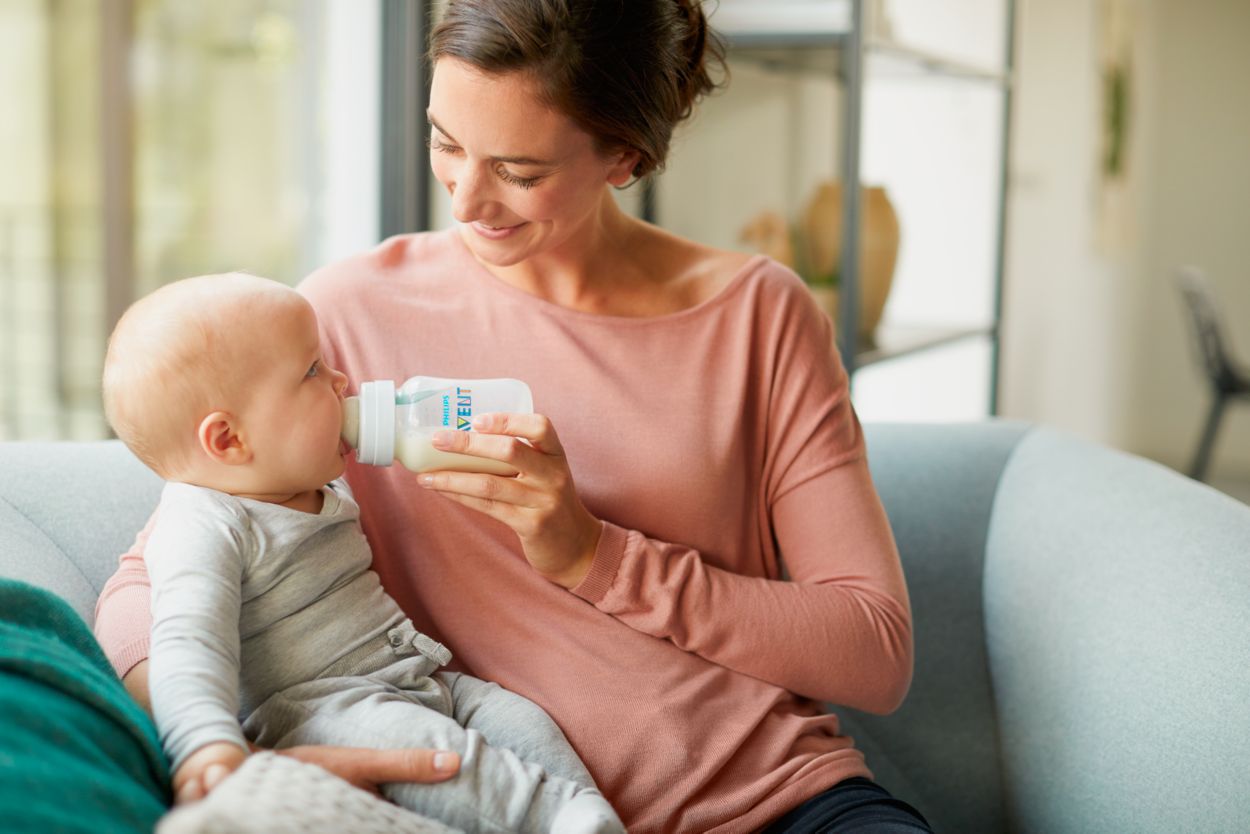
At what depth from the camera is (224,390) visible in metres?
1.03

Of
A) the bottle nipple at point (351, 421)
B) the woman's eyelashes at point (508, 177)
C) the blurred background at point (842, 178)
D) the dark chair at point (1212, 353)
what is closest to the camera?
the bottle nipple at point (351, 421)

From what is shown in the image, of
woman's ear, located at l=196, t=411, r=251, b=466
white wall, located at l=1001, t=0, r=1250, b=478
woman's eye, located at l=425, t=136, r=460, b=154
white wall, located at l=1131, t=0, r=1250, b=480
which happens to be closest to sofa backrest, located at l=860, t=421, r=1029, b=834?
woman's eye, located at l=425, t=136, r=460, b=154

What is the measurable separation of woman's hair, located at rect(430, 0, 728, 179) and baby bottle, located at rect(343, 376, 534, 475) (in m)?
0.30

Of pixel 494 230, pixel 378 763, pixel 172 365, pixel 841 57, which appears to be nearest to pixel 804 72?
pixel 841 57

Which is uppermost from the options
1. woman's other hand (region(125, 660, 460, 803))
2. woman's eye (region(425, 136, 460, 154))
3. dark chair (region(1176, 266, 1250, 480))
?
woman's eye (region(425, 136, 460, 154))

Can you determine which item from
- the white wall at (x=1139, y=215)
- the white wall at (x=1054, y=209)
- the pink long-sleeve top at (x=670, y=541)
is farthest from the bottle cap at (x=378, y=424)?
the white wall at (x=1139, y=215)

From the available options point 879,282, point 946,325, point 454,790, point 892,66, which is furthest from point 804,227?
point 454,790

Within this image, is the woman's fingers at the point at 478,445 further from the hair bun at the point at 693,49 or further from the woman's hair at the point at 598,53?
the hair bun at the point at 693,49

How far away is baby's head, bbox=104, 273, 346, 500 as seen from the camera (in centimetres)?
102

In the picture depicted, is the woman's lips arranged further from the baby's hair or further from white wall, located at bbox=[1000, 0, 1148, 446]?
white wall, located at bbox=[1000, 0, 1148, 446]

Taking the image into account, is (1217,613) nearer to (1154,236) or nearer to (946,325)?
(946,325)

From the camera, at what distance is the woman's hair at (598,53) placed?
3.79 feet

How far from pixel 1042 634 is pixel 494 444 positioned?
793 millimetres

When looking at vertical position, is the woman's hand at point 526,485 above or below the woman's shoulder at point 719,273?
below
